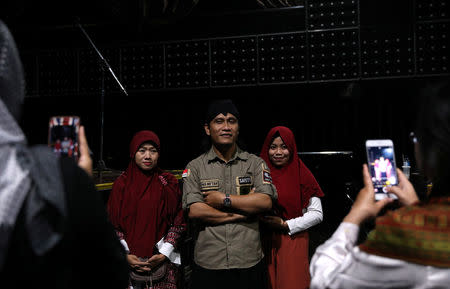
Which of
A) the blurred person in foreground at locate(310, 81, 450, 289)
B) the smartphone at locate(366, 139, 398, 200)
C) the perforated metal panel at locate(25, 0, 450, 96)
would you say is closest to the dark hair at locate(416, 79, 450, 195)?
the blurred person in foreground at locate(310, 81, 450, 289)

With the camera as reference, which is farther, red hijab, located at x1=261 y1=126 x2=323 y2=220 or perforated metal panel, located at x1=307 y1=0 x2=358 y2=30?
perforated metal panel, located at x1=307 y1=0 x2=358 y2=30

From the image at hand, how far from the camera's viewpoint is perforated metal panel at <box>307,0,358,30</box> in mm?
4695

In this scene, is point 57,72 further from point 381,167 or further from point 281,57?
point 381,167

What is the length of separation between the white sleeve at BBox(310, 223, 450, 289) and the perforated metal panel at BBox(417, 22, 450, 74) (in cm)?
458

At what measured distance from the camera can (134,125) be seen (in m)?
5.57

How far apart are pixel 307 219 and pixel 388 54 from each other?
338cm

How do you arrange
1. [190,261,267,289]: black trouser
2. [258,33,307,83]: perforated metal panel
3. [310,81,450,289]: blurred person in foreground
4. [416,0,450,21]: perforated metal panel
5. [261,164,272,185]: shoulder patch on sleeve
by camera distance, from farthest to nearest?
[258,33,307,83]: perforated metal panel
[416,0,450,21]: perforated metal panel
[261,164,272,185]: shoulder patch on sleeve
[190,261,267,289]: black trouser
[310,81,450,289]: blurred person in foreground

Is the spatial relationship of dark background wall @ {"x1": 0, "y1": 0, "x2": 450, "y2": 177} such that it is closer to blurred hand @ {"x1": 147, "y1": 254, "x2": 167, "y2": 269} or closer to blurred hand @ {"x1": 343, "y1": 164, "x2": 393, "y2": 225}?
blurred hand @ {"x1": 147, "y1": 254, "x2": 167, "y2": 269}

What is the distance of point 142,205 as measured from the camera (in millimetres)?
2314

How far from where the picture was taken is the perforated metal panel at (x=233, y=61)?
4.96 meters

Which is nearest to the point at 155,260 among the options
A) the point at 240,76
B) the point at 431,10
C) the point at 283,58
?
the point at 240,76

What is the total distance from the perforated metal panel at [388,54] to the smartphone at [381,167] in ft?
12.6

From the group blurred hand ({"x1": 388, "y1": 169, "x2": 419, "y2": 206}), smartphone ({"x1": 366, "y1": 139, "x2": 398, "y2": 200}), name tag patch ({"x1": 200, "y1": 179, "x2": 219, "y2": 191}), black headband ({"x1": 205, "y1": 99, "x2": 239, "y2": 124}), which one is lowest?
name tag patch ({"x1": 200, "y1": 179, "x2": 219, "y2": 191})

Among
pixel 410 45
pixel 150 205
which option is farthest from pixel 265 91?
pixel 150 205
